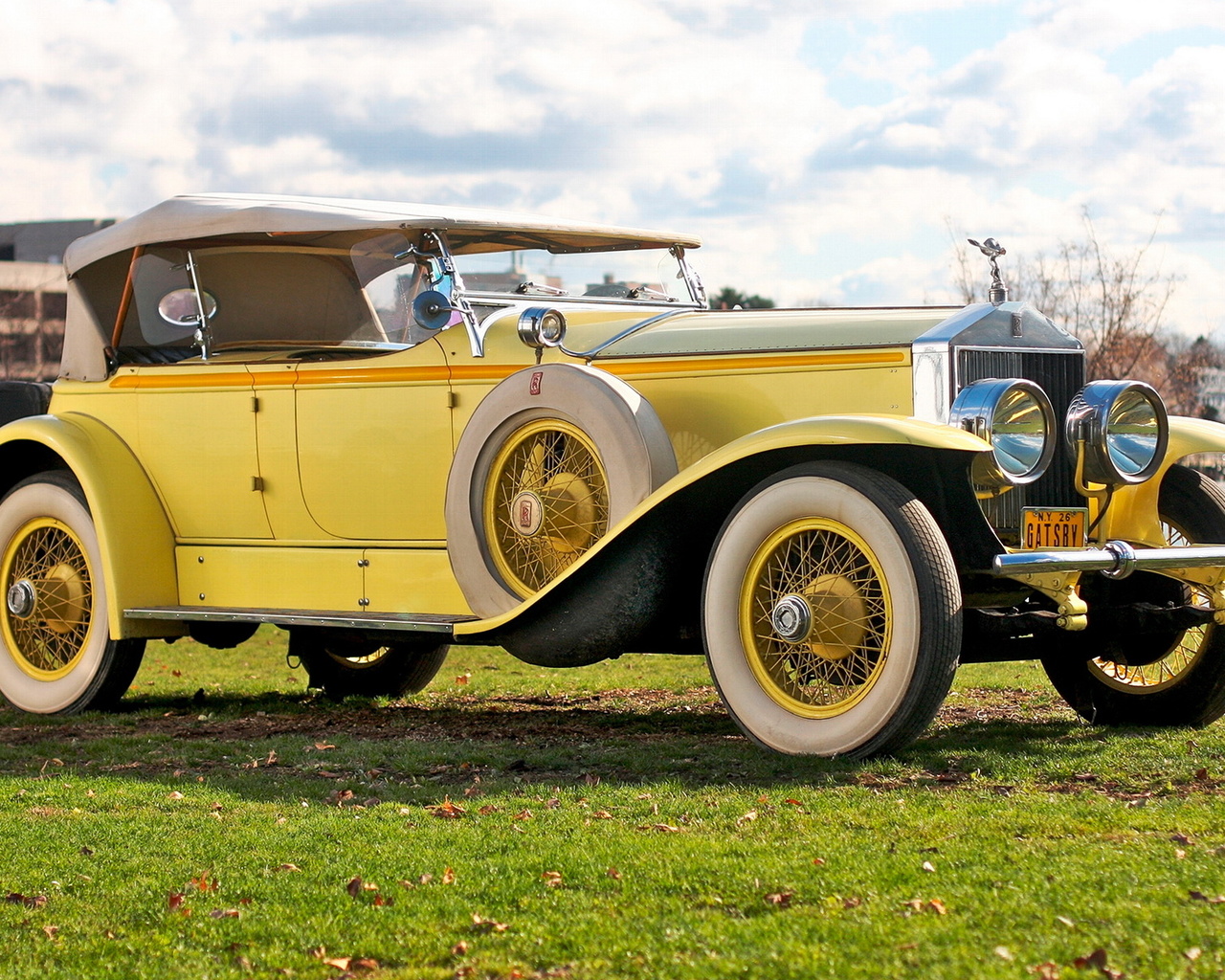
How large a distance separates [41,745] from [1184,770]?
16.0 feet

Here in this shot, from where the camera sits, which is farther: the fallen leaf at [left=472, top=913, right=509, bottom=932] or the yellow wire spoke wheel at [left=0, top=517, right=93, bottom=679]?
the yellow wire spoke wheel at [left=0, top=517, right=93, bottom=679]

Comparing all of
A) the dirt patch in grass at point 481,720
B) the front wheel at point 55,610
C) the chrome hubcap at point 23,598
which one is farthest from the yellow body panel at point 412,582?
the chrome hubcap at point 23,598

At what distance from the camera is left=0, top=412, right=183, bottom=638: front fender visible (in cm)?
799

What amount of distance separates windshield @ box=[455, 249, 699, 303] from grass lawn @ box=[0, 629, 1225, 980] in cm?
222

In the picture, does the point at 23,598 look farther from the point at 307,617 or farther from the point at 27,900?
the point at 27,900

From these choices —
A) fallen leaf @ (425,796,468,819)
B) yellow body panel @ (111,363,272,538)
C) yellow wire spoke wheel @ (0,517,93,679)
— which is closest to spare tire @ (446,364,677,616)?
yellow body panel @ (111,363,272,538)

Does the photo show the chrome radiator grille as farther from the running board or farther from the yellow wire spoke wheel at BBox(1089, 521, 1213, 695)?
the running board

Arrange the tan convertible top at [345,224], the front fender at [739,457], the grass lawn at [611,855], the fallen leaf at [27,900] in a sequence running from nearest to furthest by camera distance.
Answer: the grass lawn at [611,855] → the fallen leaf at [27,900] → the front fender at [739,457] → the tan convertible top at [345,224]

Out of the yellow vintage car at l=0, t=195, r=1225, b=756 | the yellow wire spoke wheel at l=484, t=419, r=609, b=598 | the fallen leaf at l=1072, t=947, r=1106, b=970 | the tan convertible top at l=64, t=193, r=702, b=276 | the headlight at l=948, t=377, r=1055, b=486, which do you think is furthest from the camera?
the tan convertible top at l=64, t=193, r=702, b=276

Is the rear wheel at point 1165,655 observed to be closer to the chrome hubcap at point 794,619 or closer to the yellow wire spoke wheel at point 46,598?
the chrome hubcap at point 794,619

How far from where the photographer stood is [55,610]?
8.34m

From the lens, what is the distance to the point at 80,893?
4.35 meters

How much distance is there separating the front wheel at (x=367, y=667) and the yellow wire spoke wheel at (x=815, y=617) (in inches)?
130

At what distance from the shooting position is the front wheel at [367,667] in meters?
8.89
